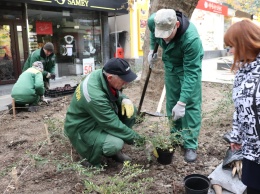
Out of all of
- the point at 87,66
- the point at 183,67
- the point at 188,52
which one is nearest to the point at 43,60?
the point at 87,66

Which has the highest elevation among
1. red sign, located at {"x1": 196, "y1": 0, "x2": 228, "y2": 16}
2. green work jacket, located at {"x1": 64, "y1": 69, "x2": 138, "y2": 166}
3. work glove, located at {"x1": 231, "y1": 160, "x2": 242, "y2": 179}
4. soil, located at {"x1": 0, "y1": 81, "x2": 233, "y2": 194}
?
red sign, located at {"x1": 196, "y1": 0, "x2": 228, "y2": 16}

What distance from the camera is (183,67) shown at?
2.99m

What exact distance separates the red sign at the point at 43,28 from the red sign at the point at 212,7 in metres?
9.50

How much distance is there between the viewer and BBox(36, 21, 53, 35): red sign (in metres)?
9.92

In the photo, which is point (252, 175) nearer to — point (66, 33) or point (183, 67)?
point (183, 67)

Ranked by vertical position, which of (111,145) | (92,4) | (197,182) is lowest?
(197,182)

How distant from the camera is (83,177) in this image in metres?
2.74

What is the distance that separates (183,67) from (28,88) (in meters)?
3.39

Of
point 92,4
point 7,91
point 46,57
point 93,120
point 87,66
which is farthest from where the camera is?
point 92,4

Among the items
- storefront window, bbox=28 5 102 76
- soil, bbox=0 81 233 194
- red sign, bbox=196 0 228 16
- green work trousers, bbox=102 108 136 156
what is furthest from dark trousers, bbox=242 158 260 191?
red sign, bbox=196 0 228 16

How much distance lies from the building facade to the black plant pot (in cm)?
632

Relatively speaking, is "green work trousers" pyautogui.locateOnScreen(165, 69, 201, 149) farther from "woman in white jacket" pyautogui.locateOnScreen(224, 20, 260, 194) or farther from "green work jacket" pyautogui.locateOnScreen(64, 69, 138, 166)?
"woman in white jacket" pyautogui.locateOnScreen(224, 20, 260, 194)

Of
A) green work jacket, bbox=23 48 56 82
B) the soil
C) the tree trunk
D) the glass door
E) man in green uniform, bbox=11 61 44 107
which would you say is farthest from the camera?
the glass door

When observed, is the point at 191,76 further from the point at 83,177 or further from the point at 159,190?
the point at 83,177
